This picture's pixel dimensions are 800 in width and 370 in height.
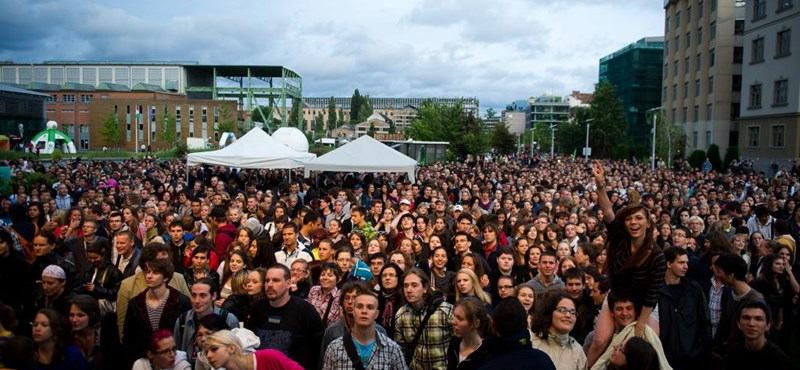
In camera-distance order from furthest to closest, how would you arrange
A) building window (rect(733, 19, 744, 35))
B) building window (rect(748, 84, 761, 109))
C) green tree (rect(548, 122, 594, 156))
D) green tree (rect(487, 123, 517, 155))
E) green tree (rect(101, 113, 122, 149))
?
1. green tree (rect(101, 113, 122, 149))
2. green tree (rect(548, 122, 594, 156))
3. green tree (rect(487, 123, 517, 155))
4. building window (rect(733, 19, 744, 35))
5. building window (rect(748, 84, 761, 109))

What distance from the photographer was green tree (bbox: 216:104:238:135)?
81.3 metres

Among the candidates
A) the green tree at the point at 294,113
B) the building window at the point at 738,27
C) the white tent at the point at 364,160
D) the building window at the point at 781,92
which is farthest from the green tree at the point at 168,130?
the white tent at the point at 364,160

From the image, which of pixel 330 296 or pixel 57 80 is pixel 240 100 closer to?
pixel 57 80

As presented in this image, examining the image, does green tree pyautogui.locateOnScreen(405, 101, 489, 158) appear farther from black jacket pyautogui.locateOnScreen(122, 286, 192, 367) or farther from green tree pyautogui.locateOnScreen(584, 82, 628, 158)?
black jacket pyautogui.locateOnScreen(122, 286, 192, 367)

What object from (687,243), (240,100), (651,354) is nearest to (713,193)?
(687,243)

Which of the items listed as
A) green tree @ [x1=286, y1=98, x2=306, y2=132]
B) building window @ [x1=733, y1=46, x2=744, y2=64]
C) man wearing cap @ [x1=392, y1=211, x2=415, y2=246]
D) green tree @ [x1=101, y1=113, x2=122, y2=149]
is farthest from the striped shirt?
green tree @ [x1=286, y1=98, x2=306, y2=132]

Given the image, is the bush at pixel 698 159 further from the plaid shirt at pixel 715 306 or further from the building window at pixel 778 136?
the plaid shirt at pixel 715 306

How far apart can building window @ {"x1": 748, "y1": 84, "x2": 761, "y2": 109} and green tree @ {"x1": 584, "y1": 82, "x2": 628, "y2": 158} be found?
29.0 metres

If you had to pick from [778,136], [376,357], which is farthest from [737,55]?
[376,357]

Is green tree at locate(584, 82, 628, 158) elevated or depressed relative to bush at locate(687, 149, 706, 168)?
elevated

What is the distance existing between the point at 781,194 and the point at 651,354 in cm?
1596

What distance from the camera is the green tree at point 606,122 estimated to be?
238ft

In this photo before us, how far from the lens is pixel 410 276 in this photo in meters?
5.00

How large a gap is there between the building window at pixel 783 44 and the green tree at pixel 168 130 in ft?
227
